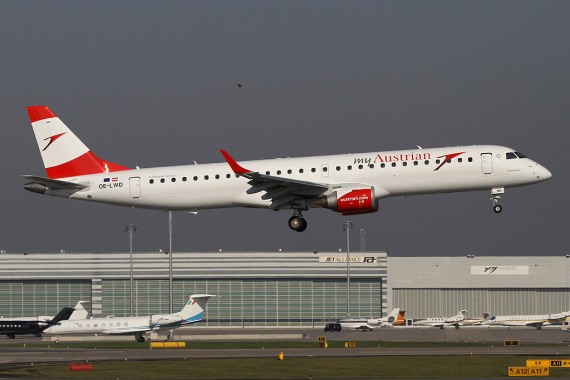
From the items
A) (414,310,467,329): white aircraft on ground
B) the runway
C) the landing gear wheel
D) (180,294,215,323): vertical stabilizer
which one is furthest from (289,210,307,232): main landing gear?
(414,310,467,329): white aircraft on ground

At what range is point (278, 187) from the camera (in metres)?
69.7

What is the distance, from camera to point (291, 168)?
2793 inches

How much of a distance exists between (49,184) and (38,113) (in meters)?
9.76

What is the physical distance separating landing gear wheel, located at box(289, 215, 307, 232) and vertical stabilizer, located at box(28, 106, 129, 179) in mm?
12789

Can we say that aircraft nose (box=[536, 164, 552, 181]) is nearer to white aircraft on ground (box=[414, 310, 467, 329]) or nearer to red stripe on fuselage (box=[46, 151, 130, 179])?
red stripe on fuselage (box=[46, 151, 130, 179])

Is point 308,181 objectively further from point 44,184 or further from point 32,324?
point 32,324

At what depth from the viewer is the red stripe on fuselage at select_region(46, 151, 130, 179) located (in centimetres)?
7531

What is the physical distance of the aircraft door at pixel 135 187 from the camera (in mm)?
73000

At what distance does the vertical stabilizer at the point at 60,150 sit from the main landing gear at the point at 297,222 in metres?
12.8

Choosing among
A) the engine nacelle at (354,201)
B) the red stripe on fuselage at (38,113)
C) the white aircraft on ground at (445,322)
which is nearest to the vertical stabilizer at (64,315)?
the white aircraft on ground at (445,322)

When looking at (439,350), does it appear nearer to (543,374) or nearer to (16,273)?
(543,374)

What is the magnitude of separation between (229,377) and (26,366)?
64.2 ft

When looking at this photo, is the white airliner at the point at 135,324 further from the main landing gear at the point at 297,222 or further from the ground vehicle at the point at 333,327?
the main landing gear at the point at 297,222

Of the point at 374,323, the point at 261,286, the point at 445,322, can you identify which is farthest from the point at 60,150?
the point at 261,286
